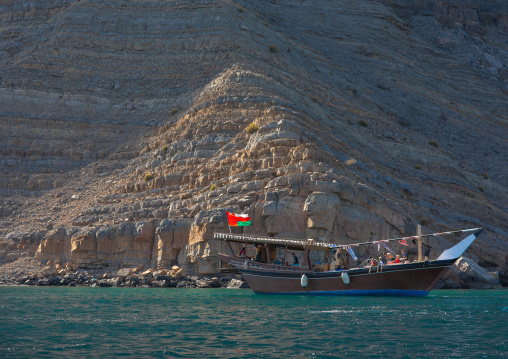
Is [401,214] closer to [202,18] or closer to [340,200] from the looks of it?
[340,200]

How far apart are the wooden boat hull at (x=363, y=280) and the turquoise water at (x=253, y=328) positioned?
2.24 m

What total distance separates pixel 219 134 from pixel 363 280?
1986cm

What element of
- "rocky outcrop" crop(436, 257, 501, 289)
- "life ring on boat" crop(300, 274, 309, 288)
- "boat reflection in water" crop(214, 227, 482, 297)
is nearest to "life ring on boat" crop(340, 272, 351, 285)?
"boat reflection in water" crop(214, 227, 482, 297)

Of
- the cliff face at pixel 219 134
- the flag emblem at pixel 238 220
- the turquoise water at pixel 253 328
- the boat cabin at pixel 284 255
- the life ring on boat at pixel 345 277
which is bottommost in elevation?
the turquoise water at pixel 253 328

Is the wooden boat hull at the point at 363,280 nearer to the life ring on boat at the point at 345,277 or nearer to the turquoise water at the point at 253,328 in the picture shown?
the life ring on boat at the point at 345,277

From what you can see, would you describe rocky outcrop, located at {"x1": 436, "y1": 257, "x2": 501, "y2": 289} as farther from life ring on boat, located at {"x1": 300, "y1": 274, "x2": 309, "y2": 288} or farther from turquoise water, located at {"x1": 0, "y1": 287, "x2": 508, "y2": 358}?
life ring on boat, located at {"x1": 300, "y1": 274, "x2": 309, "y2": 288}

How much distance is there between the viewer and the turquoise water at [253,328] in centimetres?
1408

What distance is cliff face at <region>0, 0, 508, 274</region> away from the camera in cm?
3925

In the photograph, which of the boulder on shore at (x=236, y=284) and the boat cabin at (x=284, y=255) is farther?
the boulder on shore at (x=236, y=284)

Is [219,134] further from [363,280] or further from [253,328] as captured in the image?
[253,328]

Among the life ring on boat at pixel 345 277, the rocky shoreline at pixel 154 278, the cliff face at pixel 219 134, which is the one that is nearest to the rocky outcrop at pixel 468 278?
the rocky shoreline at pixel 154 278

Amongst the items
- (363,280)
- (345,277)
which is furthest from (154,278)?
(363,280)

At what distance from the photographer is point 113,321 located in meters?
19.3

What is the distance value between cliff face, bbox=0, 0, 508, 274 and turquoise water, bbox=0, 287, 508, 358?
12760mm
